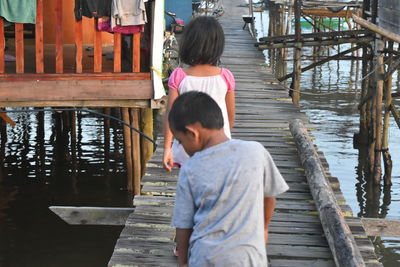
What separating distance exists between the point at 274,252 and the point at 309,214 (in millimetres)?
906

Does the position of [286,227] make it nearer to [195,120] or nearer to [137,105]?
[195,120]

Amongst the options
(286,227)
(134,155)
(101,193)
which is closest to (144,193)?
(286,227)

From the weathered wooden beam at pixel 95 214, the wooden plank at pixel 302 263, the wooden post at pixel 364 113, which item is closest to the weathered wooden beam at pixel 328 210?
the wooden plank at pixel 302 263

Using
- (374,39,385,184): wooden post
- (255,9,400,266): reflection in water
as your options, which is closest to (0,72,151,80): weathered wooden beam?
(255,9,400,266): reflection in water

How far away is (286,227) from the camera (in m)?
6.02

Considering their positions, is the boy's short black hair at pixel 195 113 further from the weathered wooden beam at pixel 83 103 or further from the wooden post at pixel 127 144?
the wooden post at pixel 127 144

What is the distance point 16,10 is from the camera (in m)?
9.67

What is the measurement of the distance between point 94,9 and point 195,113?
686 cm

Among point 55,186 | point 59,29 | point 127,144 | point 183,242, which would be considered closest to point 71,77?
point 59,29

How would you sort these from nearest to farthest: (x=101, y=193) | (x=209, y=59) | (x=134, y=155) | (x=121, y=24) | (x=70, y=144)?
(x=209, y=59), (x=121, y=24), (x=134, y=155), (x=101, y=193), (x=70, y=144)

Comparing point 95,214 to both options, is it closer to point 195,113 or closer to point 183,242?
point 183,242

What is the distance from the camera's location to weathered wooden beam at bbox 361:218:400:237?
22.6 feet

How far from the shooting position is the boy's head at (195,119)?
3.38 meters

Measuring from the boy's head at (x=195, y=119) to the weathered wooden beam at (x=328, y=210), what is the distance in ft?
5.82
